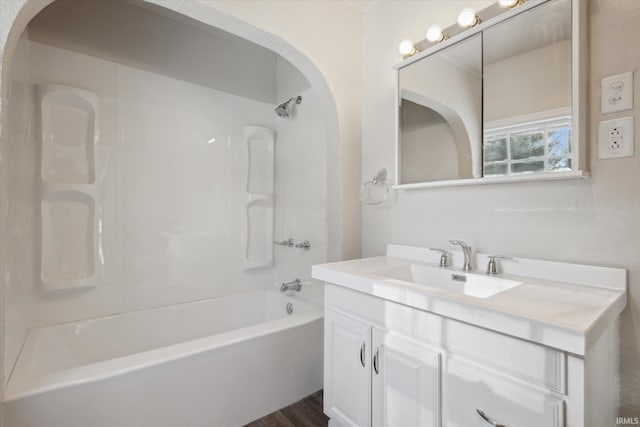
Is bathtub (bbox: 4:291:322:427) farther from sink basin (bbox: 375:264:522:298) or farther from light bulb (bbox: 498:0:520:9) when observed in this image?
light bulb (bbox: 498:0:520:9)

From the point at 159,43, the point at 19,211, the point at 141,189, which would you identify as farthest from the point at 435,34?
the point at 19,211

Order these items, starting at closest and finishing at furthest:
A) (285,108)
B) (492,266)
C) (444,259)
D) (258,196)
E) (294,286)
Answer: (492,266) < (444,259) < (294,286) < (285,108) < (258,196)

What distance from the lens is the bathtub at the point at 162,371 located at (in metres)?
1.22

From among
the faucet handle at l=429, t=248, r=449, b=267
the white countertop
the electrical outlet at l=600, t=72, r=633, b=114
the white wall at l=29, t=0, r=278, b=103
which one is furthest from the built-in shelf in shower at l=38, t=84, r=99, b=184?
the electrical outlet at l=600, t=72, r=633, b=114

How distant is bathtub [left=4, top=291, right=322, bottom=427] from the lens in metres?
1.22

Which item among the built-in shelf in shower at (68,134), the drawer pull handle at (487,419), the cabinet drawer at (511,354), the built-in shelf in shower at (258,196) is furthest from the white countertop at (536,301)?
the built-in shelf in shower at (68,134)

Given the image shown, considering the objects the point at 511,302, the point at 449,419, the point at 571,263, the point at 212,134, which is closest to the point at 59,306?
the point at 212,134

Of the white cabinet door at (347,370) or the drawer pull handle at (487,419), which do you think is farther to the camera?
the white cabinet door at (347,370)

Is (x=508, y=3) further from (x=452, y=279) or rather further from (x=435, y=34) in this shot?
(x=452, y=279)

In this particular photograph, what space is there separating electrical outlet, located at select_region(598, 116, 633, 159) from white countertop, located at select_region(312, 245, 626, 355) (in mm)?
420

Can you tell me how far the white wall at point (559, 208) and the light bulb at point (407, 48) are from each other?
4.1 inches

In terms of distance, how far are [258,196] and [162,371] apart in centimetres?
161

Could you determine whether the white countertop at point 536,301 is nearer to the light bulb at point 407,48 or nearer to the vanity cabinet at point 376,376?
the vanity cabinet at point 376,376

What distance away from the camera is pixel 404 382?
1125 millimetres
